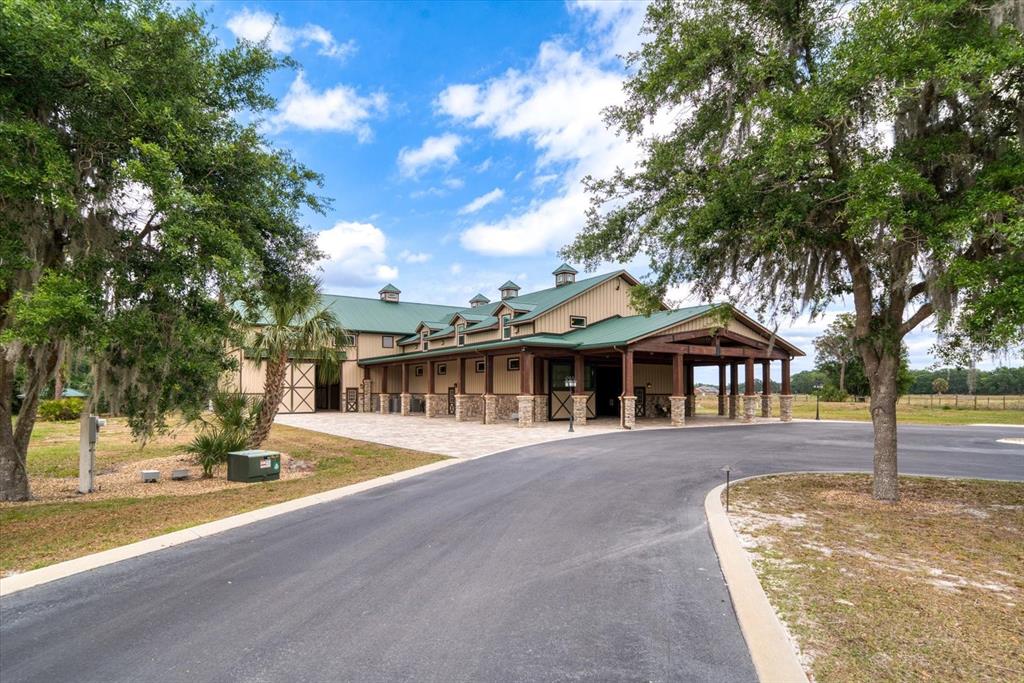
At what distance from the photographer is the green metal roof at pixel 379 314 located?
129ft

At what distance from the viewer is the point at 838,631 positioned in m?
3.96

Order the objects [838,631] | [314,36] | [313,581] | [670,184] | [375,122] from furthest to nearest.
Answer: [375,122], [314,36], [670,184], [313,581], [838,631]

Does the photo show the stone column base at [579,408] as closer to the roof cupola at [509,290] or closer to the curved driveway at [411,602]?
the roof cupola at [509,290]

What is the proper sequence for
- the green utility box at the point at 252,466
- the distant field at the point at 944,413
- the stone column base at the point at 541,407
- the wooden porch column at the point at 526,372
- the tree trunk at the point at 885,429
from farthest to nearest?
the distant field at the point at 944,413 < the stone column base at the point at 541,407 < the wooden porch column at the point at 526,372 < the green utility box at the point at 252,466 < the tree trunk at the point at 885,429

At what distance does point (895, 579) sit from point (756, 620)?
200 cm

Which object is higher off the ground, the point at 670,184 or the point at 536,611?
the point at 670,184

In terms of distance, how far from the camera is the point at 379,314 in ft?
136

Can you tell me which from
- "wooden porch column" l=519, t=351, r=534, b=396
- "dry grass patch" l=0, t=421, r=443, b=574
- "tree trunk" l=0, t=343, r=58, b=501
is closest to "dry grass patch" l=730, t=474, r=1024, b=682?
"dry grass patch" l=0, t=421, r=443, b=574

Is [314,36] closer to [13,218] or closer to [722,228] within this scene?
[13,218]

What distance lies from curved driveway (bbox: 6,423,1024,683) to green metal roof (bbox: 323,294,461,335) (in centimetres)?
3183

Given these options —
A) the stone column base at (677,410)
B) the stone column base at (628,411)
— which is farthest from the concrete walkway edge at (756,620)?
the stone column base at (677,410)

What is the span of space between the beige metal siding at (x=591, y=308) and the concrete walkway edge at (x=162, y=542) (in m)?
17.9

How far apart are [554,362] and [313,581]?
2371cm

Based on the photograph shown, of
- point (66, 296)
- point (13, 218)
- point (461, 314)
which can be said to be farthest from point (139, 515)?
point (461, 314)
